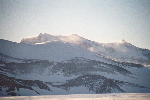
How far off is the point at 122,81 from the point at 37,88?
3039 cm

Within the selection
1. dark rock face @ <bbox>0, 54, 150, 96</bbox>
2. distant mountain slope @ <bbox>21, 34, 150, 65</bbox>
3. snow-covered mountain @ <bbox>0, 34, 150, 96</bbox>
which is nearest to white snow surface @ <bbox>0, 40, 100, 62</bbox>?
snow-covered mountain @ <bbox>0, 34, 150, 96</bbox>

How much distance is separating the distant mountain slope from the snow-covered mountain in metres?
41.6

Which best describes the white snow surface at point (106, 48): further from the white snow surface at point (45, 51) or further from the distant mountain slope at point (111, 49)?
the white snow surface at point (45, 51)

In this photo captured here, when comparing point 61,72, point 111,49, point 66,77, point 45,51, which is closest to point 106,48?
point 111,49

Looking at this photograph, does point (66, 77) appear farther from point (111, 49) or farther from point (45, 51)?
point (111, 49)

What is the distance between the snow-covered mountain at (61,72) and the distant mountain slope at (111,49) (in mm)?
41571

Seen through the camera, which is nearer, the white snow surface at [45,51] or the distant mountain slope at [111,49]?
the white snow surface at [45,51]

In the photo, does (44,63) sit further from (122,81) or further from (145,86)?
(145,86)

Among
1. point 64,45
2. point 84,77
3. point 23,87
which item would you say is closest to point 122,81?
point 84,77

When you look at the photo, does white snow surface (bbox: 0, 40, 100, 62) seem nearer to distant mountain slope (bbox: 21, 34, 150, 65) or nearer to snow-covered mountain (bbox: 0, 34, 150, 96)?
snow-covered mountain (bbox: 0, 34, 150, 96)

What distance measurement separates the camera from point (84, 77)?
44.4m

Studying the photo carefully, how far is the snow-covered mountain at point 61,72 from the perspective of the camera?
123 feet

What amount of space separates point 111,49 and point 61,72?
2833 inches

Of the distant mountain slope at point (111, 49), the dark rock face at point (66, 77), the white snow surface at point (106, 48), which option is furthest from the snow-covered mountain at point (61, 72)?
the distant mountain slope at point (111, 49)
